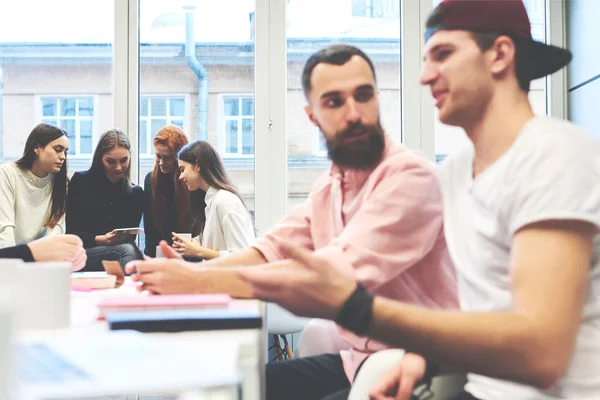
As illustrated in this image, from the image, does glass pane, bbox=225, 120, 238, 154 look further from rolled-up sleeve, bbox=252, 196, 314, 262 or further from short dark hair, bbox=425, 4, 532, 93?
short dark hair, bbox=425, 4, 532, 93

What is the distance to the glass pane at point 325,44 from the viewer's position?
461 cm

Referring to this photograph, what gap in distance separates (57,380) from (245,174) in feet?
12.9

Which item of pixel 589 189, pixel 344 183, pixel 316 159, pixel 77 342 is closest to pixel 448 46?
pixel 589 189

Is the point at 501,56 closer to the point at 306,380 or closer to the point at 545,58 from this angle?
the point at 545,58

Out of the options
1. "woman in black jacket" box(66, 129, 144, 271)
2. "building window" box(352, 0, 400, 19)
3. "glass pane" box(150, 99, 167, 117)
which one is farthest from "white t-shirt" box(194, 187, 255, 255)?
"building window" box(352, 0, 400, 19)

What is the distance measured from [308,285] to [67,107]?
407cm

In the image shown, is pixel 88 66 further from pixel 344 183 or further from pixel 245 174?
pixel 344 183

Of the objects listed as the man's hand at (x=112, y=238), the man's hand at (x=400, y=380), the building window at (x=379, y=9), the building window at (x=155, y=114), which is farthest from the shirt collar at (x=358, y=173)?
the building window at (x=379, y=9)

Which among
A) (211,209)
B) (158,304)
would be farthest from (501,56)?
(211,209)

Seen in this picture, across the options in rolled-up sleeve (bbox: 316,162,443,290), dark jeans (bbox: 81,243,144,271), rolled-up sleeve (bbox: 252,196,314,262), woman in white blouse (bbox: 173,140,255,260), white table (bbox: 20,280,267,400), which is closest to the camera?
white table (bbox: 20,280,267,400)

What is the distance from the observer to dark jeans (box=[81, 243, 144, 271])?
152 inches

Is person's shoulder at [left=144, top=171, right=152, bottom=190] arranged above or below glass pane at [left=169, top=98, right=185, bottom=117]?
below

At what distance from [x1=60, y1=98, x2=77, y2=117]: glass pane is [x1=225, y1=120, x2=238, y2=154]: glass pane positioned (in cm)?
103

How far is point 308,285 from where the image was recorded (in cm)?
99
